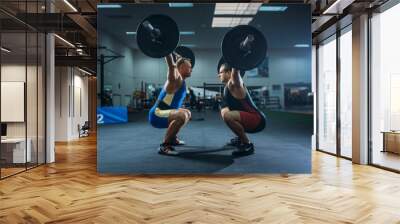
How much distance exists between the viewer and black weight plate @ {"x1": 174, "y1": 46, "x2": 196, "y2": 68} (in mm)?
5941

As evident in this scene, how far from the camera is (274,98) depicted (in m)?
6.00

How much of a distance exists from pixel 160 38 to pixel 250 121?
7.04 feet

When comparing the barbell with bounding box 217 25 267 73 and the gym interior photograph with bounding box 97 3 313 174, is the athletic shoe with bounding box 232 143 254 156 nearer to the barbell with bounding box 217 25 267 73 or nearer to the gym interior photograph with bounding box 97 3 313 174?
the gym interior photograph with bounding box 97 3 313 174

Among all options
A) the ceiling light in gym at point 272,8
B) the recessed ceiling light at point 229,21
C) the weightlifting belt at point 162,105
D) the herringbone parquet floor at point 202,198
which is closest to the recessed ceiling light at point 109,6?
the recessed ceiling light at point 229,21

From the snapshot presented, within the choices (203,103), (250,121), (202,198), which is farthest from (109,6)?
(202,198)

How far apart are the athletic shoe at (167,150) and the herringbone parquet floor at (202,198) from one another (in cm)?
Result: 41

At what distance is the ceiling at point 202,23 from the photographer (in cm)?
589

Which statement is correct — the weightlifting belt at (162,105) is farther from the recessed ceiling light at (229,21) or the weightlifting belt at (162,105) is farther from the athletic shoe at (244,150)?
the recessed ceiling light at (229,21)

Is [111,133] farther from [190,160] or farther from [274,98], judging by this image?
[274,98]

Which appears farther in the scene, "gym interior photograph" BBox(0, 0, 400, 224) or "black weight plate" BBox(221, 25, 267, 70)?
"black weight plate" BBox(221, 25, 267, 70)

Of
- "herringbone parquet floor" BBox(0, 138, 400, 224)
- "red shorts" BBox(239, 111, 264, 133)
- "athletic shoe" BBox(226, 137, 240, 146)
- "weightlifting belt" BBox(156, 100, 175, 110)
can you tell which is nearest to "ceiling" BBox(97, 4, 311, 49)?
"weightlifting belt" BBox(156, 100, 175, 110)

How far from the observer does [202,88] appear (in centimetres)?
596

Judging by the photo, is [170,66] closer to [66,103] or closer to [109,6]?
[109,6]

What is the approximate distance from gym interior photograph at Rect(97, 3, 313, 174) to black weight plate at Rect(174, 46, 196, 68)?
0.02m
